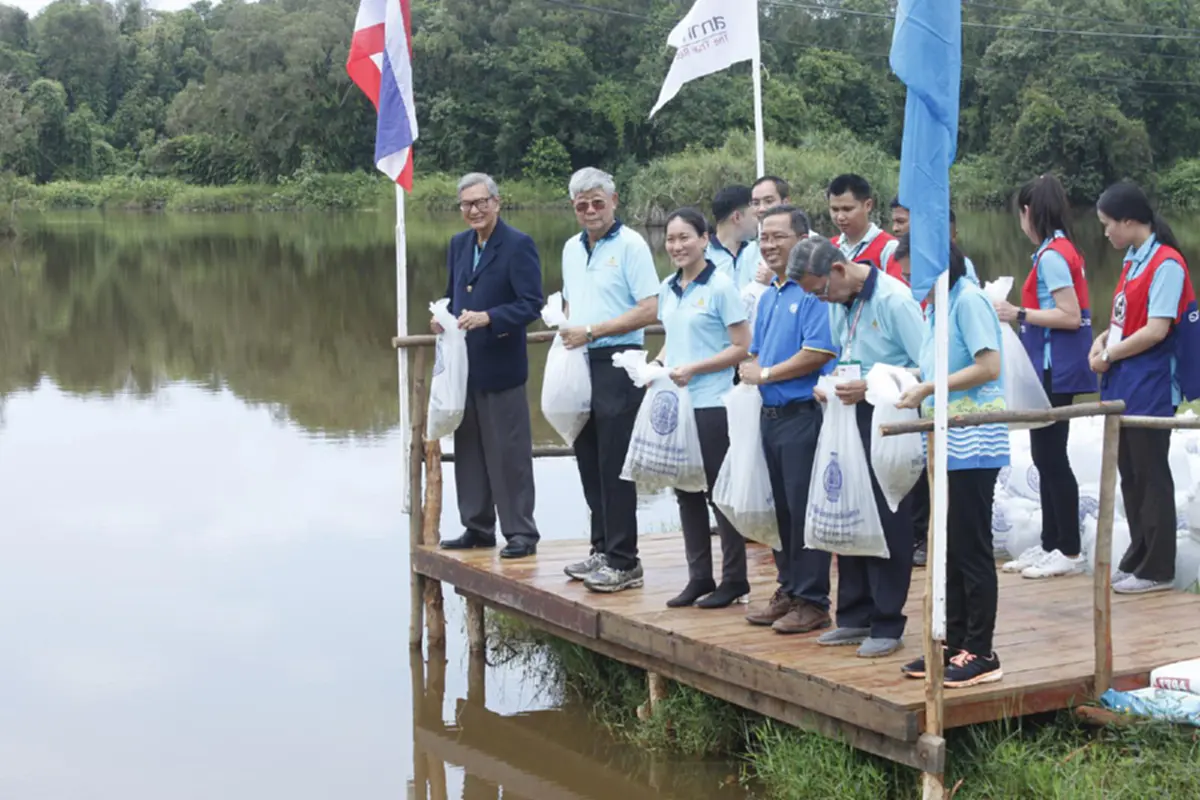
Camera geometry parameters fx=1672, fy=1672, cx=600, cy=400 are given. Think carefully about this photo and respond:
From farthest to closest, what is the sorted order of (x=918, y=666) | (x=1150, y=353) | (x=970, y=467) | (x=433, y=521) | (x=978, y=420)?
(x=433, y=521) < (x=1150, y=353) < (x=918, y=666) < (x=970, y=467) < (x=978, y=420)

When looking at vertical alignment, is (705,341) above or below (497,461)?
above

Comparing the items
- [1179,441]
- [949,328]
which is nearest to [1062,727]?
[949,328]

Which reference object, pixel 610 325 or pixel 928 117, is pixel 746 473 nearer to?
pixel 610 325

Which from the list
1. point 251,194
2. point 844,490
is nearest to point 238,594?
point 844,490

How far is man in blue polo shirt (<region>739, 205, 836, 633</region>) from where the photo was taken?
20.0ft

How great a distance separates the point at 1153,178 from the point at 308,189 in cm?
3158

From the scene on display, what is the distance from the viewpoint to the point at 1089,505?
312 inches

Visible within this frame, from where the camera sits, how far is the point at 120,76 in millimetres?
86812

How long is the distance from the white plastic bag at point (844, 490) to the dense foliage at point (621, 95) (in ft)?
172

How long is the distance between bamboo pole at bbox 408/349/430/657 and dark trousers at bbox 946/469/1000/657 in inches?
133

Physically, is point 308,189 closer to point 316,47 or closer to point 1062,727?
point 316,47

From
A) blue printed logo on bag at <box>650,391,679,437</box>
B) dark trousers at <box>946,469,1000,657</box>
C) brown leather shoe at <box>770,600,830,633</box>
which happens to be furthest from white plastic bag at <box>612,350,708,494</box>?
dark trousers at <box>946,469,1000,657</box>

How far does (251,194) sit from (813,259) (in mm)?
62155

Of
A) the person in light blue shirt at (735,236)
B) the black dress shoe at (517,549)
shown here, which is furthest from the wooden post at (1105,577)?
the black dress shoe at (517,549)
